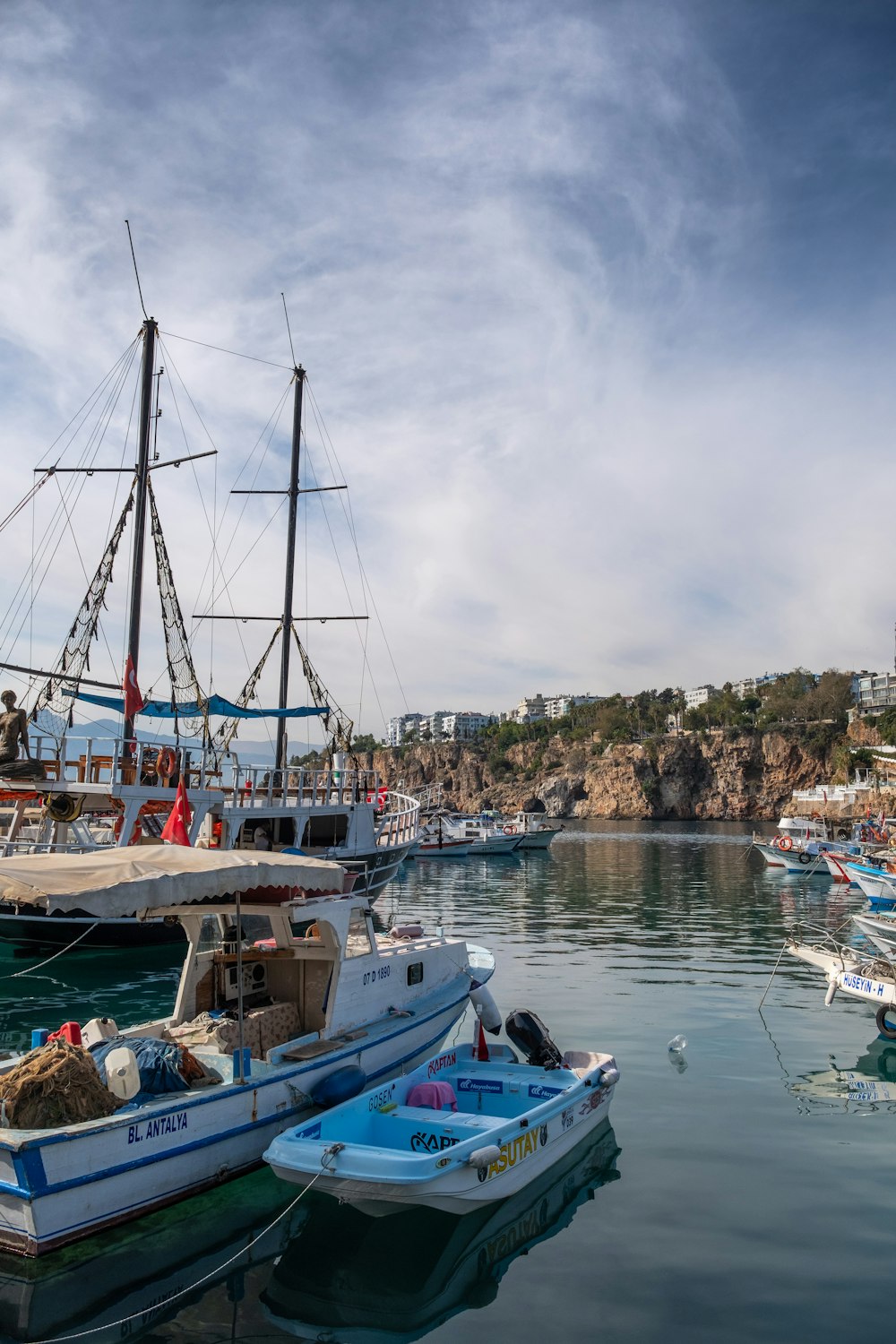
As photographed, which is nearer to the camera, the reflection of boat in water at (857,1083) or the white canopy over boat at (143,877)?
the white canopy over boat at (143,877)

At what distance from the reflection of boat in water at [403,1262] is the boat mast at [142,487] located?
2196cm

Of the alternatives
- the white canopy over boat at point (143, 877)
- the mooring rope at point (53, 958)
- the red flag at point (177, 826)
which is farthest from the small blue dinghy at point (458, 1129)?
the red flag at point (177, 826)

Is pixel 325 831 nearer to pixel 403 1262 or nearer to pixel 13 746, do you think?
pixel 13 746

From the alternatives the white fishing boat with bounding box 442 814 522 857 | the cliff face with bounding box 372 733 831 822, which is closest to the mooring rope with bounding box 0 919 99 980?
the white fishing boat with bounding box 442 814 522 857

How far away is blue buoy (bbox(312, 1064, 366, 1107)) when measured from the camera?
10867mm

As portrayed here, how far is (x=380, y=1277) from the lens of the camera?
26.7ft

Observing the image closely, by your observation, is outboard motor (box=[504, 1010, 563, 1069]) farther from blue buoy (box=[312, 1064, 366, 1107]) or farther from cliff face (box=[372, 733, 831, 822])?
cliff face (box=[372, 733, 831, 822])

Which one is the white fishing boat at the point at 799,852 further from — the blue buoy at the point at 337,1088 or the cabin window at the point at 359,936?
the blue buoy at the point at 337,1088

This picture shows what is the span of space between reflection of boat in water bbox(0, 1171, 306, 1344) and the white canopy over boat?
304 centimetres

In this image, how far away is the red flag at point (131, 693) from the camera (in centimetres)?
2702

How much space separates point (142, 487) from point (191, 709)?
7938 mm

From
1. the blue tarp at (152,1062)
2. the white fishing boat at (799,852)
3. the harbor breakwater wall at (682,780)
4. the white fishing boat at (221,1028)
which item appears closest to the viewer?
the white fishing boat at (221,1028)

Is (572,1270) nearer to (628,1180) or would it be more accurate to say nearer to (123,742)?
(628,1180)

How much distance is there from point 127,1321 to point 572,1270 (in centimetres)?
389
